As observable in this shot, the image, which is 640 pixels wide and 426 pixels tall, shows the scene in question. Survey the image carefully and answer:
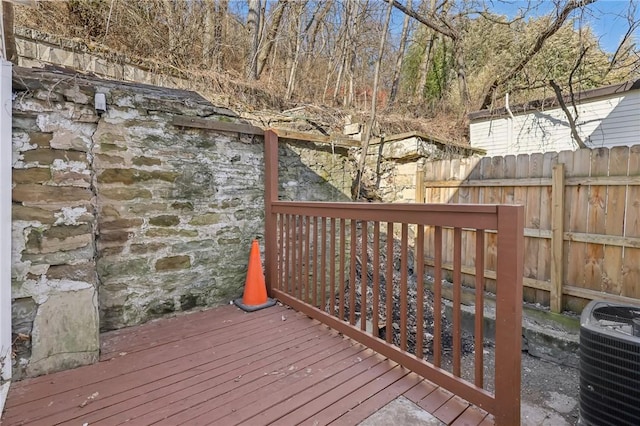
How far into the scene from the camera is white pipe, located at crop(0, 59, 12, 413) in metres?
1.71

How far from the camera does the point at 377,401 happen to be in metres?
1.73

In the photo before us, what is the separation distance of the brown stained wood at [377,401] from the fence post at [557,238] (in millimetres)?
2555

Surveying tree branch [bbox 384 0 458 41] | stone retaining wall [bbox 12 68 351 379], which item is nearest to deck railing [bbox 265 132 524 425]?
stone retaining wall [bbox 12 68 351 379]

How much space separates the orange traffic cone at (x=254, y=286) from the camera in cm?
308

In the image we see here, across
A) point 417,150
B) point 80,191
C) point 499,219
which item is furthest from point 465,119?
point 80,191

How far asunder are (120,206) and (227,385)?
1702 millimetres

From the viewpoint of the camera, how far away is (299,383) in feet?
6.16

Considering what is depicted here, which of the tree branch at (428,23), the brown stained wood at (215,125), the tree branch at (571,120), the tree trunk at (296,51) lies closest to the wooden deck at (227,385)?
the brown stained wood at (215,125)

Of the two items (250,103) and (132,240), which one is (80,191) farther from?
(250,103)

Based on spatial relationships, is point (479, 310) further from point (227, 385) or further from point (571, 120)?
point (571, 120)

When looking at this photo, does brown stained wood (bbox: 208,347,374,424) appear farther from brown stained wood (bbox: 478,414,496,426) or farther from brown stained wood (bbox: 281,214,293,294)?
brown stained wood (bbox: 281,214,293,294)

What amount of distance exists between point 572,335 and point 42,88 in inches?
199

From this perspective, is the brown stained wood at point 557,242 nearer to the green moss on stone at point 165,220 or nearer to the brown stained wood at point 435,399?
the brown stained wood at point 435,399

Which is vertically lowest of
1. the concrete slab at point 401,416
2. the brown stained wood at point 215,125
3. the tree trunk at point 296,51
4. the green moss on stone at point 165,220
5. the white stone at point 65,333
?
the concrete slab at point 401,416
